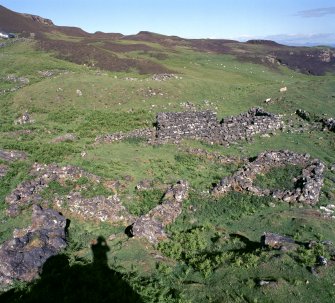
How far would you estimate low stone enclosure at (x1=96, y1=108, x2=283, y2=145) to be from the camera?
131 ft

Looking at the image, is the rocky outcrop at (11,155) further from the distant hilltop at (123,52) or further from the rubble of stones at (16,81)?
the distant hilltop at (123,52)

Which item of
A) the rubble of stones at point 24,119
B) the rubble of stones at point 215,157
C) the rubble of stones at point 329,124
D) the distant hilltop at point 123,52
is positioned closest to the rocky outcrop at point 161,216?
the rubble of stones at point 215,157

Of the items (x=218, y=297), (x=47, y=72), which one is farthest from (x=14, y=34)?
(x=218, y=297)

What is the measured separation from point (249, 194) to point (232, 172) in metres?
4.90

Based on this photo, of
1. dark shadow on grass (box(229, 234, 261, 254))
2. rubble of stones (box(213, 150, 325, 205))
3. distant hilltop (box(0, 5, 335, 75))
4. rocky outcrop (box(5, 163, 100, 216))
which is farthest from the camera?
distant hilltop (box(0, 5, 335, 75))

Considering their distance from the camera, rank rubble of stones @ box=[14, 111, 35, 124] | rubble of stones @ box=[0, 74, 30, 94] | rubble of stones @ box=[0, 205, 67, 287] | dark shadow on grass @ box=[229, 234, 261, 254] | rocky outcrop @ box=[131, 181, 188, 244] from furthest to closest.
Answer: rubble of stones @ box=[0, 74, 30, 94], rubble of stones @ box=[14, 111, 35, 124], rocky outcrop @ box=[131, 181, 188, 244], dark shadow on grass @ box=[229, 234, 261, 254], rubble of stones @ box=[0, 205, 67, 287]

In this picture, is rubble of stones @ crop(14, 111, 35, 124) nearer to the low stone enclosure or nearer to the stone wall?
the low stone enclosure

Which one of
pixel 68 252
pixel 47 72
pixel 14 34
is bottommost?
pixel 68 252

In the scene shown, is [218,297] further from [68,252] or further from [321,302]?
[68,252]

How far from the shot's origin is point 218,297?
57.9 ft

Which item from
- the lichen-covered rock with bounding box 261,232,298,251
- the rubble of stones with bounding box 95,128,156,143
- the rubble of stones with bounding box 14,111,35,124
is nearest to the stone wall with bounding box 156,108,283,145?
the rubble of stones with bounding box 95,128,156,143

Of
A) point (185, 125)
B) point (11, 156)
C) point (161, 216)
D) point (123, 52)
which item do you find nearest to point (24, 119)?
point (11, 156)

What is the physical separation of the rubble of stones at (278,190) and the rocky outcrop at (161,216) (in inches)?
119

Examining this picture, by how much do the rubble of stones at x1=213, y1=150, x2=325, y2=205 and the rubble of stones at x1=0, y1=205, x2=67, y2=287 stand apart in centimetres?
1240
